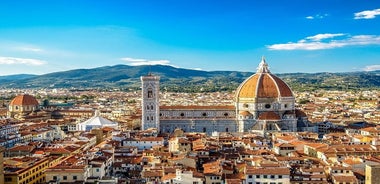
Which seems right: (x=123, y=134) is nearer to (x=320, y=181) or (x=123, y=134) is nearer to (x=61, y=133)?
(x=61, y=133)

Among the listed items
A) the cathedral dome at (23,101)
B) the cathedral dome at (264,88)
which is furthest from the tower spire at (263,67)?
the cathedral dome at (23,101)

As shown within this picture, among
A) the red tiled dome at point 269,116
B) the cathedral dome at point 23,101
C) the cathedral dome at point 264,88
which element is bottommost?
the red tiled dome at point 269,116

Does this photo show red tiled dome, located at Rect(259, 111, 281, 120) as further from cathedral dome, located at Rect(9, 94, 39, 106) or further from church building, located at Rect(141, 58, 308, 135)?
cathedral dome, located at Rect(9, 94, 39, 106)

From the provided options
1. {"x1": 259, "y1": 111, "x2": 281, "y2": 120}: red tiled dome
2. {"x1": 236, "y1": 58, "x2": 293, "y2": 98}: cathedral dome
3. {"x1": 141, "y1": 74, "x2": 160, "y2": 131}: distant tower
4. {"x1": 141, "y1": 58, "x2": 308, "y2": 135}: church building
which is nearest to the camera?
{"x1": 259, "y1": 111, "x2": 281, "y2": 120}: red tiled dome

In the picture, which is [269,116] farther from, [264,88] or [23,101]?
[23,101]

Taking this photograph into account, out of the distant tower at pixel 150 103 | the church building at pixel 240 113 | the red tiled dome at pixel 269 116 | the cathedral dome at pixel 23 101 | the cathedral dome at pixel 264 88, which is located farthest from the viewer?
the cathedral dome at pixel 23 101

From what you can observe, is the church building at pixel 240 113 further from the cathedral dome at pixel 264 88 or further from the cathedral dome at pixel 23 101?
the cathedral dome at pixel 23 101

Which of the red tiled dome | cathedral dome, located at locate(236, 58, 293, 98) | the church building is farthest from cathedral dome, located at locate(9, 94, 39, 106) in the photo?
the red tiled dome

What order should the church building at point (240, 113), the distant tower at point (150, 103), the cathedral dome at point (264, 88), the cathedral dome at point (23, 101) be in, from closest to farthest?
1. the church building at point (240, 113)
2. the distant tower at point (150, 103)
3. the cathedral dome at point (264, 88)
4. the cathedral dome at point (23, 101)
